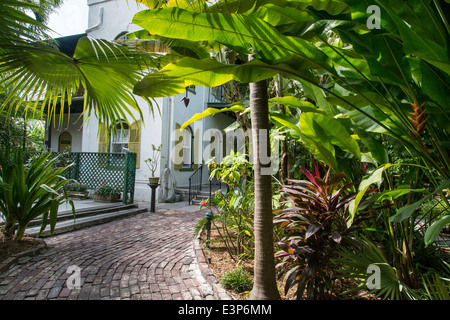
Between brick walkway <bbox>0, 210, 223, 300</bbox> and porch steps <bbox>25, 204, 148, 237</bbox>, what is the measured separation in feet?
0.76

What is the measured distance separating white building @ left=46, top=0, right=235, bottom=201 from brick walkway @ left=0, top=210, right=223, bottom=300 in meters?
5.21

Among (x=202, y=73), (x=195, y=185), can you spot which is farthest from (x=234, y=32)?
(x=195, y=185)

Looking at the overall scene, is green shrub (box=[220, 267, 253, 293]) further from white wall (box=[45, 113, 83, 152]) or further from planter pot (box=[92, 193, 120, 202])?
white wall (box=[45, 113, 83, 152])

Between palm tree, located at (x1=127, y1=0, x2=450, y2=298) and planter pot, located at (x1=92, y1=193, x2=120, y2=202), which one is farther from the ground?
palm tree, located at (x1=127, y1=0, x2=450, y2=298)

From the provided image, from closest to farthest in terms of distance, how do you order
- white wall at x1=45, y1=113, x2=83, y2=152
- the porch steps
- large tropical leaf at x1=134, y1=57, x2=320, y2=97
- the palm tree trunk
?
1. large tropical leaf at x1=134, y1=57, x2=320, y2=97
2. the palm tree trunk
3. the porch steps
4. white wall at x1=45, y1=113, x2=83, y2=152

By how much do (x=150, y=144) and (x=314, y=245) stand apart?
9.09 m

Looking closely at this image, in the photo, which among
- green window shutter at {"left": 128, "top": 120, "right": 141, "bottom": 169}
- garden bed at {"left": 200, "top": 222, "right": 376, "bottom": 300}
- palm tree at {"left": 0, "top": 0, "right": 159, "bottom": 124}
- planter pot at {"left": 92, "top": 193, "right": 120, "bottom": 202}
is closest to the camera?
palm tree at {"left": 0, "top": 0, "right": 159, "bottom": 124}

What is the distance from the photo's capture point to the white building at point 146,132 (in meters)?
10.1

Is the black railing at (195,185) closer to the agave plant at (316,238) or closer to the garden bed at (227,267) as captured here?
the garden bed at (227,267)

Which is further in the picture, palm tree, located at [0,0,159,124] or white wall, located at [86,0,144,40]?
white wall, located at [86,0,144,40]

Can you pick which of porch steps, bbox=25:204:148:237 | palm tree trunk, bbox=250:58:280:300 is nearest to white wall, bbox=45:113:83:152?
porch steps, bbox=25:204:148:237

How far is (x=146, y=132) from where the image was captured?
10.2 meters

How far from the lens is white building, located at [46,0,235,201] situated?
1011 cm

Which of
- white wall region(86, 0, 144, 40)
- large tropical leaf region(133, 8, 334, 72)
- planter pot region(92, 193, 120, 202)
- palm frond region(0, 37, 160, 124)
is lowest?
planter pot region(92, 193, 120, 202)
